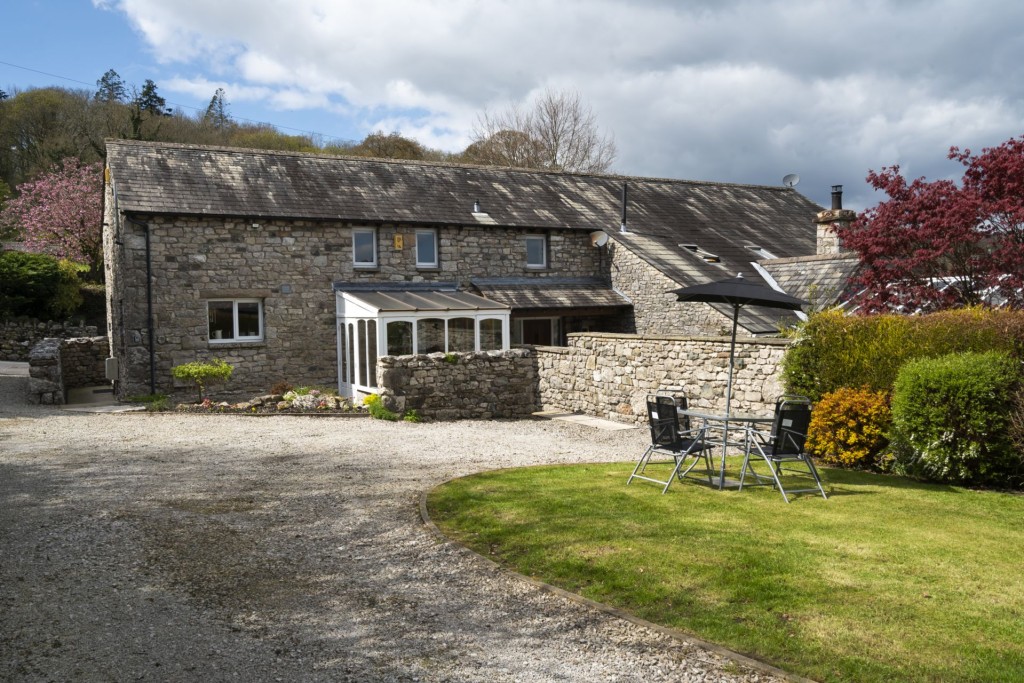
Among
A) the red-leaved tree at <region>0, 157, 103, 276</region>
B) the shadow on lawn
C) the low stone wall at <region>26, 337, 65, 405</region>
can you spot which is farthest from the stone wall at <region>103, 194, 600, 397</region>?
the shadow on lawn

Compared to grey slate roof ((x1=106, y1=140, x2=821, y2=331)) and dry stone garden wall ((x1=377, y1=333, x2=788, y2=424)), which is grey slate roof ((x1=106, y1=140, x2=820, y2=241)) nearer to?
grey slate roof ((x1=106, y1=140, x2=821, y2=331))

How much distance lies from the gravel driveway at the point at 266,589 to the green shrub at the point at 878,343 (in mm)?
4972

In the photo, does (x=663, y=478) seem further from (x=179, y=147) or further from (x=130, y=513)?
(x=179, y=147)

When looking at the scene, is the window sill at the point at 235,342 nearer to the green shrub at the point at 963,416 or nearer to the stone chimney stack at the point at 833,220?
the green shrub at the point at 963,416

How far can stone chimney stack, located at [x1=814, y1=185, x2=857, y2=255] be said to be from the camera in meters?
21.6

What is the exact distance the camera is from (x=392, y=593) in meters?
5.50

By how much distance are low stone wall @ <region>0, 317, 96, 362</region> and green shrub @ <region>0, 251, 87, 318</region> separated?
0.43m

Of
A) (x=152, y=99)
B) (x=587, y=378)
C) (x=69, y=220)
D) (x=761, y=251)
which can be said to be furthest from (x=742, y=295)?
(x=152, y=99)

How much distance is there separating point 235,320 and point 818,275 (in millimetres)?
14360

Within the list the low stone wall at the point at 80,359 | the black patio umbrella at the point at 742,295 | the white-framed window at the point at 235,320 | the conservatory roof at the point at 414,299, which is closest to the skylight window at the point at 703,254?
the conservatory roof at the point at 414,299

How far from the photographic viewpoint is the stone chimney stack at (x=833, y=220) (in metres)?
21.6

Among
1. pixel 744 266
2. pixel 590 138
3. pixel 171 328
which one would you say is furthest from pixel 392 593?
pixel 590 138

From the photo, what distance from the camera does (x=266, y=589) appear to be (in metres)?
5.48

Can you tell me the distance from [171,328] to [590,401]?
9.73 metres
